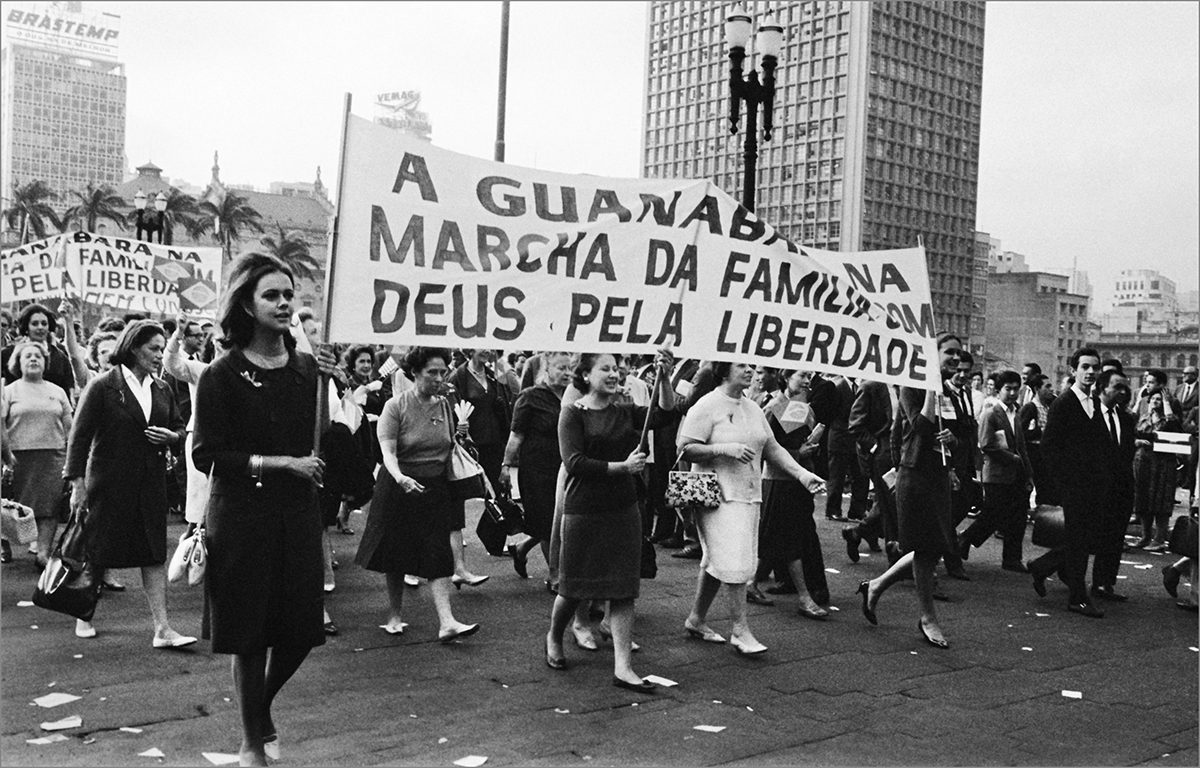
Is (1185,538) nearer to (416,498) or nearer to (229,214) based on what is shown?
(416,498)

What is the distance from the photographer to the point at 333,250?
5492 mm

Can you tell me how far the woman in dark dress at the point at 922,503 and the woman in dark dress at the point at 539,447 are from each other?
7.91 feet

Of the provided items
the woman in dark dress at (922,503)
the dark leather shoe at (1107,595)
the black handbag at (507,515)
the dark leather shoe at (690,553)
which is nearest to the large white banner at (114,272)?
the black handbag at (507,515)

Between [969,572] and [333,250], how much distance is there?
24.6 ft

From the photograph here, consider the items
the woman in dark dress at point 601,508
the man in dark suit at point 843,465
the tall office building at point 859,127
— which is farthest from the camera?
the tall office building at point 859,127

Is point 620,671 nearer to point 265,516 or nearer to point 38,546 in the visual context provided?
point 265,516

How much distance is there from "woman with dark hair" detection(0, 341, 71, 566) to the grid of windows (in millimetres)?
152541

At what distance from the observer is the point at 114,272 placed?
571 inches

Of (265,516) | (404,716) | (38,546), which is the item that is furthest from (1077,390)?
(38,546)

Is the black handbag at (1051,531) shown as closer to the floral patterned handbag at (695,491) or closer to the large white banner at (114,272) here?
the floral patterned handbag at (695,491)

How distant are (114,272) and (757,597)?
359 inches

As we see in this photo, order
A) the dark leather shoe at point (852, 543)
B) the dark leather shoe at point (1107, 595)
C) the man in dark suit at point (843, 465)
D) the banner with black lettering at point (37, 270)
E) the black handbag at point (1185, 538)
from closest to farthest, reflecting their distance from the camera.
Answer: the black handbag at point (1185, 538) < the dark leather shoe at point (1107, 595) < the dark leather shoe at point (852, 543) < the banner with black lettering at point (37, 270) < the man in dark suit at point (843, 465)

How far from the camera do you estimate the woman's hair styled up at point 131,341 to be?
733 centimetres

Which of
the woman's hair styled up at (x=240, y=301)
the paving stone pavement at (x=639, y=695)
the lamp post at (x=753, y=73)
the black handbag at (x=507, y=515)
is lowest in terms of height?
the paving stone pavement at (x=639, y=695)
